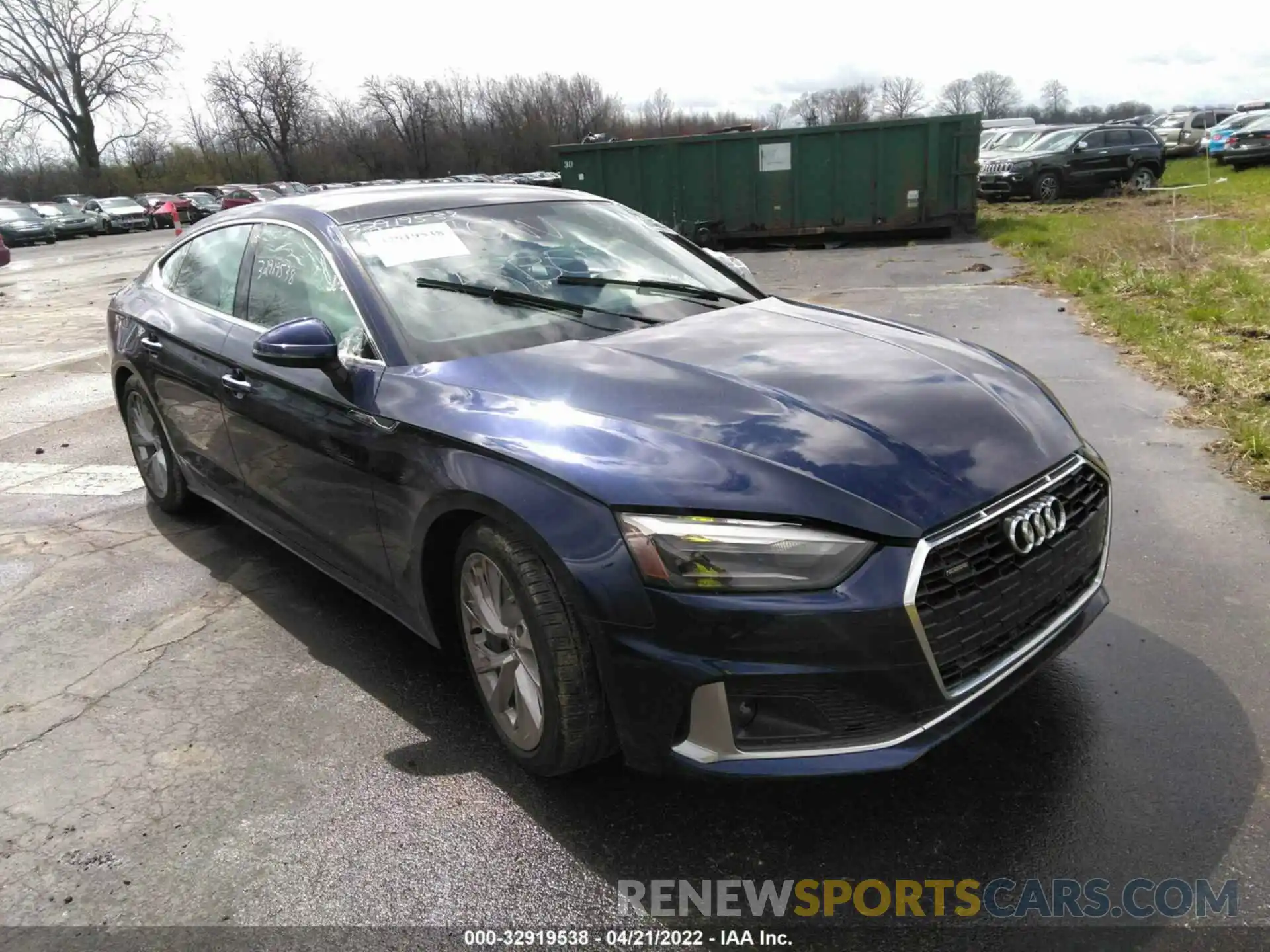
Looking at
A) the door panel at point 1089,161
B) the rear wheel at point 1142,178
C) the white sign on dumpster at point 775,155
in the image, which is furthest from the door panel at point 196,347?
the rear wheel at point 1142,178

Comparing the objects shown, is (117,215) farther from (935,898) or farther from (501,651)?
(935,898)

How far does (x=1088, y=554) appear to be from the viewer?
8.77 ft

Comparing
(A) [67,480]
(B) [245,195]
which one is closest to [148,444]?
(A) [67,480]

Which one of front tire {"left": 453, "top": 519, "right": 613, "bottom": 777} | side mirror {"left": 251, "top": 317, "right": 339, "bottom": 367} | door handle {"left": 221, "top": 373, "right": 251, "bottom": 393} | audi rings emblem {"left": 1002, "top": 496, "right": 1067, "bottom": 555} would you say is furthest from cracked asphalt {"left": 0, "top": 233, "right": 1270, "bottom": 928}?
side mirror {"left": 251, "top": 317, "right": 339, "bottom": 367}

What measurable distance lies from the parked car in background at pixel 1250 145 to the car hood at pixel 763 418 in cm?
2863

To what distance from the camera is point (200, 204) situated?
4125 centimetres

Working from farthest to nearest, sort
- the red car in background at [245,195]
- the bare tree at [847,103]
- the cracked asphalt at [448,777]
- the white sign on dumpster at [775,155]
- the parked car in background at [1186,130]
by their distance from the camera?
1. the bare tree at [847,103]
2. the red car in background at [245,195]
3. the parked car in background at [1186,130]
4. the white sign on dumpster at [775,155]
5. the cracked asphalt at [448,777]

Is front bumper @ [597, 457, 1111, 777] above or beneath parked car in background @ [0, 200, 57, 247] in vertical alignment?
above

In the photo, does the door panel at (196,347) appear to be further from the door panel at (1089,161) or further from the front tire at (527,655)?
the door panel at (1089,161)

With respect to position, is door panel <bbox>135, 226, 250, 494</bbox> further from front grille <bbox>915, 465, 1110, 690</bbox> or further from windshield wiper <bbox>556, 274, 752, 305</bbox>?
front grille <bbox>915, 465, 1110, 690</bbox>

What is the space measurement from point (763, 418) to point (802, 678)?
0.69m

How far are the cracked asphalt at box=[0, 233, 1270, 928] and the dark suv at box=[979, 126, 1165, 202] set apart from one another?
792 inches

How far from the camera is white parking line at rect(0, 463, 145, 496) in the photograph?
565cm

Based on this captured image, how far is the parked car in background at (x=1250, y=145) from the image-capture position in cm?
2555
